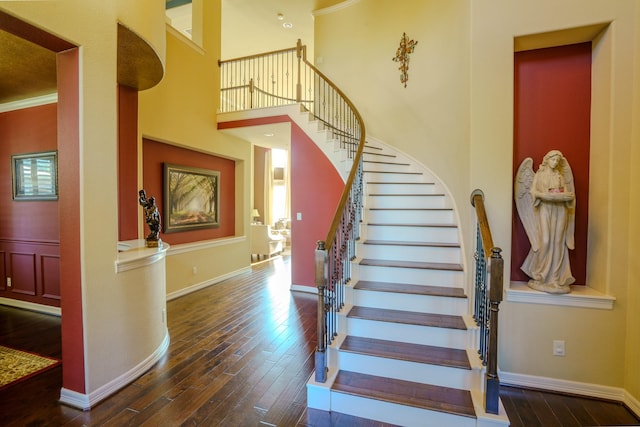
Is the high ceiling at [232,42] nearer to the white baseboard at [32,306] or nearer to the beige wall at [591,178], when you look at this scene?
the white baseboard at [32,306]

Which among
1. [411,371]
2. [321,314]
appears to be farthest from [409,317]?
[321,314]

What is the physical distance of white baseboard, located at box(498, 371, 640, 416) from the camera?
2268 mm

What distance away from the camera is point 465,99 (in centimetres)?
307

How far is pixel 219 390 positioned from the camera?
236cm

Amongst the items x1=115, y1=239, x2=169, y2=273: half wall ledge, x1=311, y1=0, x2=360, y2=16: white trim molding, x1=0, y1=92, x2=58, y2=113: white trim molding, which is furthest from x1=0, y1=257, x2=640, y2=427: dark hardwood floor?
x1=311, y1=0, x2=360, y2=16: white trim molding

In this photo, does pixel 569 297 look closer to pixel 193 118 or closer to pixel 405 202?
pixel 405 202

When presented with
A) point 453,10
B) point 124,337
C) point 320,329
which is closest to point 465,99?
point 453,10

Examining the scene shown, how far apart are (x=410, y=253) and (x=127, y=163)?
3425mm

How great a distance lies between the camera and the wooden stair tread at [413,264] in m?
2.85

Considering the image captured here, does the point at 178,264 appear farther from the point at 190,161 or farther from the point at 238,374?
the point at 238,374

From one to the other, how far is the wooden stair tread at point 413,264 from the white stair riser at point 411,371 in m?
0.92

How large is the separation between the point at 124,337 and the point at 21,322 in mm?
2386

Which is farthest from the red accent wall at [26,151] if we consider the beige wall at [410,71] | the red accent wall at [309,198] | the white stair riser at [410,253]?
the beige wall at [410,71]

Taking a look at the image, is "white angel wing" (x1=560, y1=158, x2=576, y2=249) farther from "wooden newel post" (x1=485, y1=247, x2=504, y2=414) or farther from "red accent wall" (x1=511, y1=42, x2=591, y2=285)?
"wooden newel post" (x1=485, y1=247, x2=504, y2=414)
